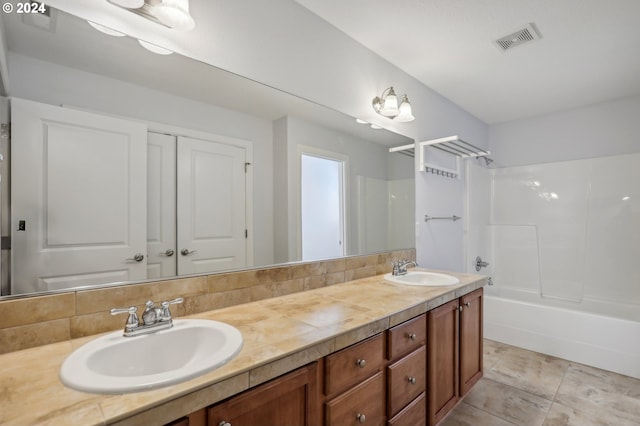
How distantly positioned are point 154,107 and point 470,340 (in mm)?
2152

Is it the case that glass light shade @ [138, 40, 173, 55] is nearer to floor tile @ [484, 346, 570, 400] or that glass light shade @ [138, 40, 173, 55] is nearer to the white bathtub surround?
floor tile @ [484, 346, 570, 400]

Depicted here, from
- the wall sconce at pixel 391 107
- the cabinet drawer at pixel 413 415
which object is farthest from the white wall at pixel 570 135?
the cabinet drawer at pixel 413 415

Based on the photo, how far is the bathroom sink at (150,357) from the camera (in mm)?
686

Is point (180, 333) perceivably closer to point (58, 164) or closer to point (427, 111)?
point (58, 164)

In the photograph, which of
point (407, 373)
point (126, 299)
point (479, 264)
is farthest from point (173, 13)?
point (479, 264)

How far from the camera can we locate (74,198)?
100cm

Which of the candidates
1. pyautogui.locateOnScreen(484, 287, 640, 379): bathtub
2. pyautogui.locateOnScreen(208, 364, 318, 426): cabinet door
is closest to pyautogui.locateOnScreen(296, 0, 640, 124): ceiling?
pyautogui.locateOnScreen(208, 364, 318, 426): cabinet door

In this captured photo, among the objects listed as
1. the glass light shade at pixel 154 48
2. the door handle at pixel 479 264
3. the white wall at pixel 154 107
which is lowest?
the door handle at pixel 479 264

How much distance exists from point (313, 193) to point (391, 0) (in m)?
1.13

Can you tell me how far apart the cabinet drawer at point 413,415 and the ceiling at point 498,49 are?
2068 millimetres

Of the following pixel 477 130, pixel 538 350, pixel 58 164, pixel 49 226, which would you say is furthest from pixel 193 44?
pixel 538 350

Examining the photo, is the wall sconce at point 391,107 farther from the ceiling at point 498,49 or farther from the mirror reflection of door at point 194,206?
the mirror reflection of door at point 194,206

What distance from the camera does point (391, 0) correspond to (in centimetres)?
161

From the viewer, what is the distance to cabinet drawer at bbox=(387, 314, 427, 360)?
1.27 meters
